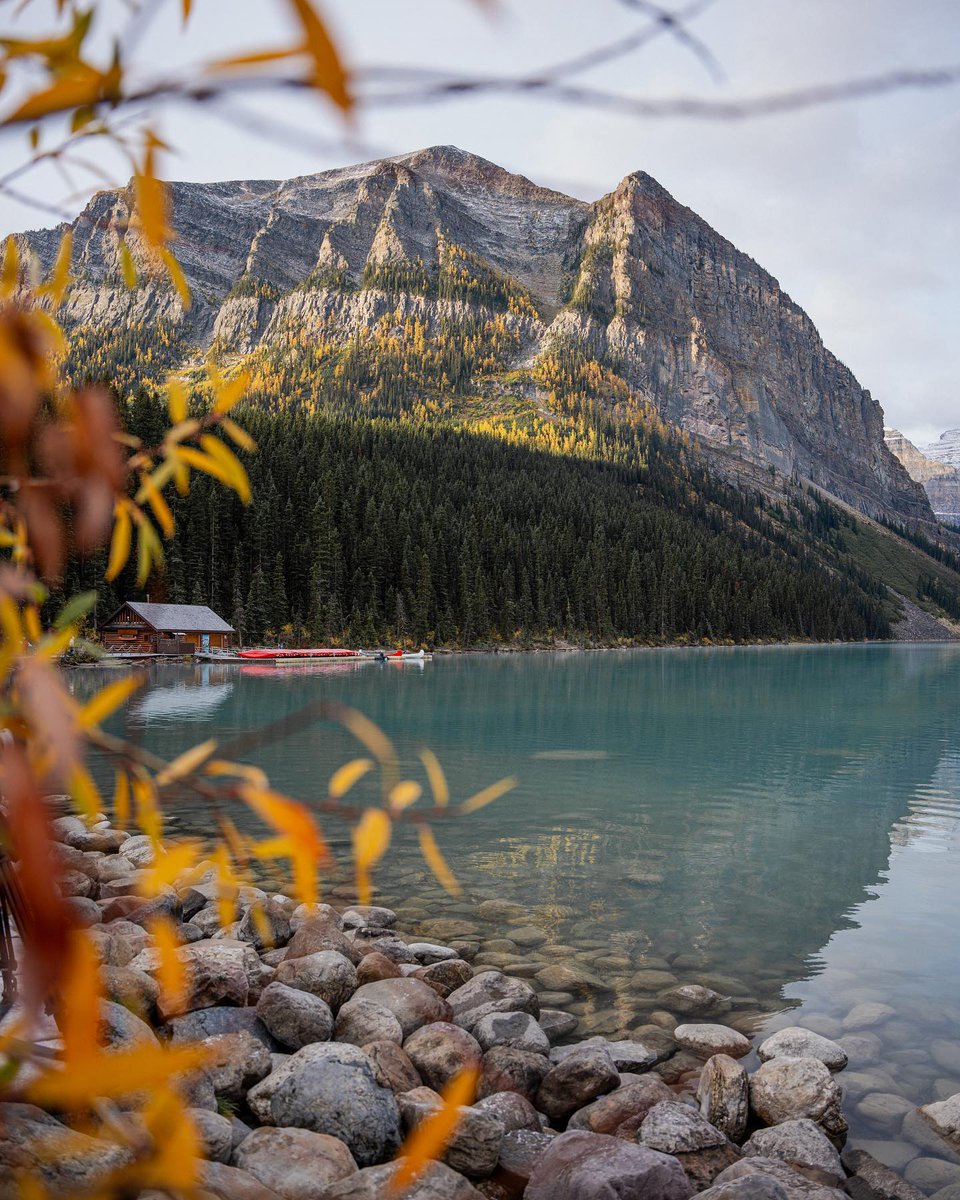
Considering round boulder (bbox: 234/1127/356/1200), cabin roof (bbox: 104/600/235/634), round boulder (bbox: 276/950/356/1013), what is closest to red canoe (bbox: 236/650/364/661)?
cabin roof (bbox: 104/600/235/634)

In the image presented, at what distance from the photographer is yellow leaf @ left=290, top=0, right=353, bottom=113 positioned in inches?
35.0

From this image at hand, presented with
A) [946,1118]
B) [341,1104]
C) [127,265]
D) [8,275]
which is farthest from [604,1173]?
[8,275]

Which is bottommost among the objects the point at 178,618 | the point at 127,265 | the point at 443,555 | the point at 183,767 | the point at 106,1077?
the point at 178,618

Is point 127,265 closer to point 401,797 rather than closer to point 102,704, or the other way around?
point 102,704

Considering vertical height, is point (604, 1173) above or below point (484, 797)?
below

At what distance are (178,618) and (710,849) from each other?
65.1 meters

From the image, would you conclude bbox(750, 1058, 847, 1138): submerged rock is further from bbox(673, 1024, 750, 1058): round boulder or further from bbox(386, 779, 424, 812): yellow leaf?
bbox(386, 779, 424, 812): yellow leaf

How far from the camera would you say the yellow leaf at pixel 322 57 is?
35.0 inches

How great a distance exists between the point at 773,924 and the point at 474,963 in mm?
5064

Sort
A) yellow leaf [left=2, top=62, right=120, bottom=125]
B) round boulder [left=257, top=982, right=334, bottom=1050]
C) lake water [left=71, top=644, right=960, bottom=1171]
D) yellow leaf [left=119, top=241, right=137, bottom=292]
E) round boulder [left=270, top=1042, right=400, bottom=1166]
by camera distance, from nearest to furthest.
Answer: yellow leaf [left=2, top=62, right=120, bottom=125] → yellow leaf [left=119, top=241, right=137, bottom=292] → round boulder [left=270, top=1042, right=400, bottom=1166] → round boulder [left=257, top=982, right=334, bottom=1050] → lake water [left=71, top=644, right=960, bottom=1171]

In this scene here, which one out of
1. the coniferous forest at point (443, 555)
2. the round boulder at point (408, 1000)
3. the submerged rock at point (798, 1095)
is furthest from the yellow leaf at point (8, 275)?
the coniferous forest at point (443, 555)

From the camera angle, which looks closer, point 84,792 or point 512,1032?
point 84,792

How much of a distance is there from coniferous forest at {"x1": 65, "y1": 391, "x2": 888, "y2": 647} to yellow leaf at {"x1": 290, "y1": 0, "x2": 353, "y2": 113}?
223 feet

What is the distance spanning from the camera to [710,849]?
17000mm
